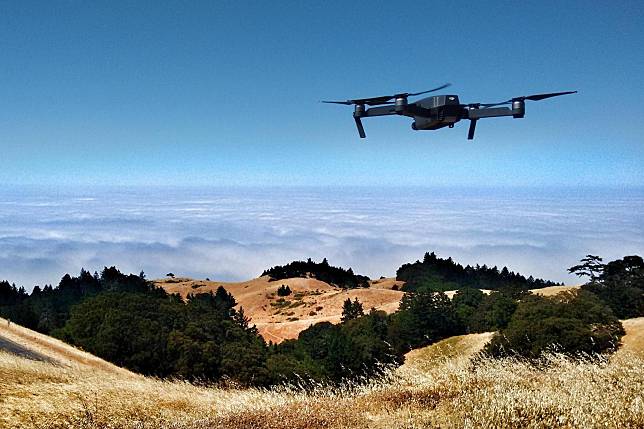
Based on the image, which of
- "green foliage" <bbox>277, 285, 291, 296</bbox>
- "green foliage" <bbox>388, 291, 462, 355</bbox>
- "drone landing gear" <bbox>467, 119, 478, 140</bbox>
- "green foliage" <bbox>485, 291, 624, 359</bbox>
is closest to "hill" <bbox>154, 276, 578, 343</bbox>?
"green foliage" <bbox>277, 285, 291, 296</bbox>

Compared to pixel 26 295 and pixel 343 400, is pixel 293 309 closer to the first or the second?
pixel 26 295

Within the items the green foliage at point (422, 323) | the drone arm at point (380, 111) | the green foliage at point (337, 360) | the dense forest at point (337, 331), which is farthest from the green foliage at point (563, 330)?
the drone arm at point (380, 111)

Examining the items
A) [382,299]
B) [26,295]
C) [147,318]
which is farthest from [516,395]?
[26,295]

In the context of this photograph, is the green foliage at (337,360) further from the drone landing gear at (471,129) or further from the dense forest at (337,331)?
the drone landing gear at (471,129)

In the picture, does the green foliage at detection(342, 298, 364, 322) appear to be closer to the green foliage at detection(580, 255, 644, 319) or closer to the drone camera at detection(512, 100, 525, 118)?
the green foliage at detection(580, 255, 644, 319)

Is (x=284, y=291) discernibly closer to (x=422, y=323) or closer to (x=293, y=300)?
(x=293, y=300)

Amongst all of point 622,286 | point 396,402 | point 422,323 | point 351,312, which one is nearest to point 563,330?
point 422,323
